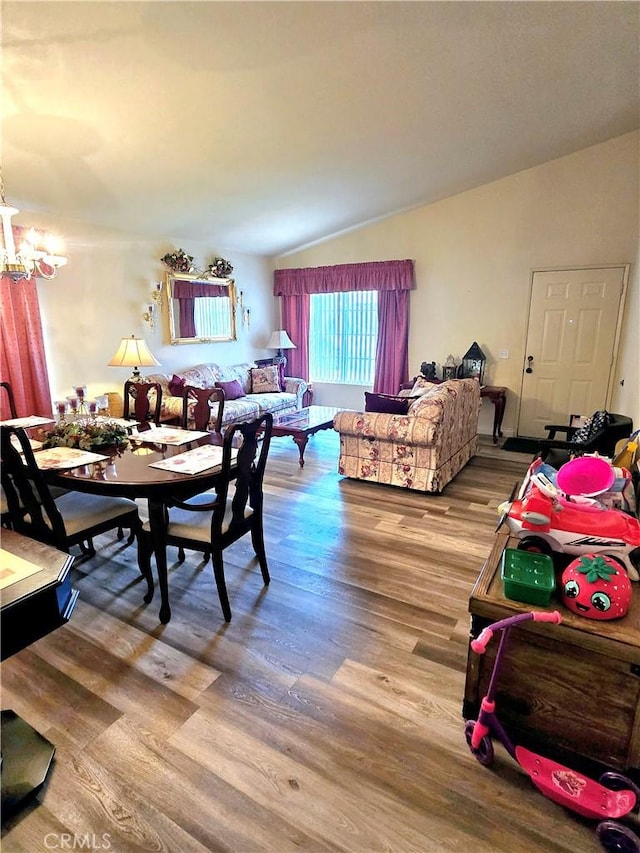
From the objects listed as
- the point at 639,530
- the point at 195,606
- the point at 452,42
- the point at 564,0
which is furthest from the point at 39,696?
the point at 564,0

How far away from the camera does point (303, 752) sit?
4.99ft

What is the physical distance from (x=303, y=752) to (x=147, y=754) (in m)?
0.54

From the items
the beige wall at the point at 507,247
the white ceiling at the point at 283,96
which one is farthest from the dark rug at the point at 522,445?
the white ceiling at the point at 283,96

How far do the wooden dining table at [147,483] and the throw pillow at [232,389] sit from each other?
3.27 m

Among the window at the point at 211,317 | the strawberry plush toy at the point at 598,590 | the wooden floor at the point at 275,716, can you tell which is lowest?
the wooden floor at the point at 275,716

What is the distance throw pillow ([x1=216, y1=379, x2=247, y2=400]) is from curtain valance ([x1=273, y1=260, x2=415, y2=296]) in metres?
2.07

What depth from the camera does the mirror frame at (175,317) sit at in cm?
538

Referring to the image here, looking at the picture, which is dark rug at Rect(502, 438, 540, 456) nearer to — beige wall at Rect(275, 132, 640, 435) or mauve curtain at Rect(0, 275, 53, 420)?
beige wall at Rect(275, 132, 640, 435)

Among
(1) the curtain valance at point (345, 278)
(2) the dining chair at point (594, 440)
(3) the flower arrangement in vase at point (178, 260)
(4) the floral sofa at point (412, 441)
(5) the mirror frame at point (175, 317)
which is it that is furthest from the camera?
(1) the curtain valance at point (345, 278)

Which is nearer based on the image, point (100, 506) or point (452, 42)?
point (100, 506)

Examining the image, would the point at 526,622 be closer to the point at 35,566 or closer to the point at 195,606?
the point at 35,566

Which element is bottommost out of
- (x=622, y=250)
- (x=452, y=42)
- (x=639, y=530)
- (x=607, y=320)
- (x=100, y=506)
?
(x=100, y=506)

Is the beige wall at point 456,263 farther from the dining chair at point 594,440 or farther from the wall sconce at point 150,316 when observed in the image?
the dining chair at point 594,440

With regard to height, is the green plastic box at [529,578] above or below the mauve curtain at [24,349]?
below
